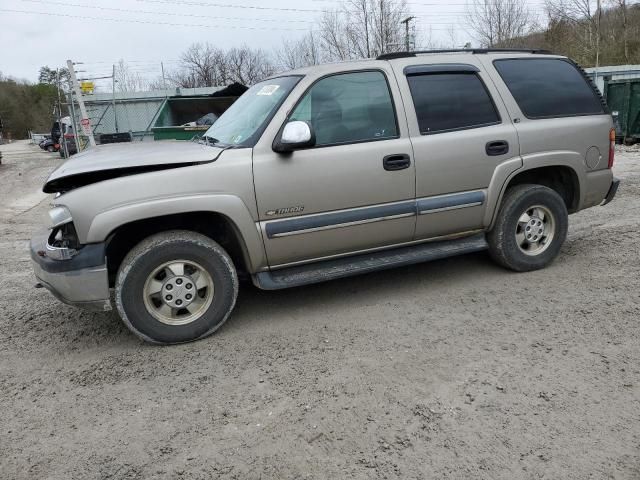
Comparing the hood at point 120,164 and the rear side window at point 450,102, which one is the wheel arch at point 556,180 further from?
the hood at point 120,164

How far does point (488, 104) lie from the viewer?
473 centimetres

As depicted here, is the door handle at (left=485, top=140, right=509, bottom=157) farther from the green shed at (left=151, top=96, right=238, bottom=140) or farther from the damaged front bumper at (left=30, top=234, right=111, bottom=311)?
the green shed at (left=151, top=96, right=238, bottom=140)

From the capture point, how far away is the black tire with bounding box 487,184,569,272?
4.87m

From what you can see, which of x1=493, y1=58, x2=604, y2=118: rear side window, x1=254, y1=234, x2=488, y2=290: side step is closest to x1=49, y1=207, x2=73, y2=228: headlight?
x1=254, y1=234, x2=488, y2=290: side step

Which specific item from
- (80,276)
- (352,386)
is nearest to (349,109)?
(352,386)

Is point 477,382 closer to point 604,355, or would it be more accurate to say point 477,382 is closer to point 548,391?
point 548,391

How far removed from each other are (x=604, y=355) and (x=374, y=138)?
2.23 meters

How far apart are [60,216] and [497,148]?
138 inches

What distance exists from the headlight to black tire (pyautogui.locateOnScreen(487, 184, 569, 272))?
3.54 m

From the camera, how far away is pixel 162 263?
3777 millimetres

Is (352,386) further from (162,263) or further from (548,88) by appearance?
(548,88)

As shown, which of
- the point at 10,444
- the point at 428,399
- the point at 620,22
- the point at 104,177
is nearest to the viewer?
the point at 10,444

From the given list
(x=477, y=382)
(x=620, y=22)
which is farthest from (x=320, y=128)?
(x=620, y=22)

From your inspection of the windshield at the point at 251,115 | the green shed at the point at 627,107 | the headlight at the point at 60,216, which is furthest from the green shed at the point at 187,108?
the green shed at the point at 627,107
